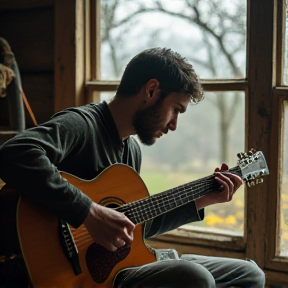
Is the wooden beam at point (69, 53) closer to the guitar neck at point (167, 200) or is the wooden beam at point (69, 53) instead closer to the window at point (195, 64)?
the window at point (195, 64)

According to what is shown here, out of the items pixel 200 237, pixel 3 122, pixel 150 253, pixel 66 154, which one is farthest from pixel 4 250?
pixel 3 122

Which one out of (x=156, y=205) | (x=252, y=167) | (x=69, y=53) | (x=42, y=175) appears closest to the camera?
(x=42, y=175)

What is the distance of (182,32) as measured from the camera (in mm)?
2008

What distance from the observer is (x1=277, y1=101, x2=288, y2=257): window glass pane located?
1.81m

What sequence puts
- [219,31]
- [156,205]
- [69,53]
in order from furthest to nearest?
[69,53] < [219,31] < [156,205]

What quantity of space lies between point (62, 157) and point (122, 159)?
1.07 ft

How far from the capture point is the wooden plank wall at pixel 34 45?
7.35 feet

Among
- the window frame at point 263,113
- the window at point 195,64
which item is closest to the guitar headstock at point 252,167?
the window frame at point 263,113

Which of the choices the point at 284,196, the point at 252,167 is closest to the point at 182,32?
the point at 252,167

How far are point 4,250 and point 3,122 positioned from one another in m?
1.20

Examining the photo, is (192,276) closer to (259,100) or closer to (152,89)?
(152,89)

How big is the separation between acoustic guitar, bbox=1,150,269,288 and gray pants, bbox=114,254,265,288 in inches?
2.2

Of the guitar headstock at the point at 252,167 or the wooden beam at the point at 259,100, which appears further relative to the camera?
the wooden beam at the point at 259,100

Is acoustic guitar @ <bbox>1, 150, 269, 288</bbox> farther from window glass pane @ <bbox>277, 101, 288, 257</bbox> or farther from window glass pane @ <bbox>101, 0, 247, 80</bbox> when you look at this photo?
window glass pane @ <bbox>101, 0, 247, 80</bbox>
